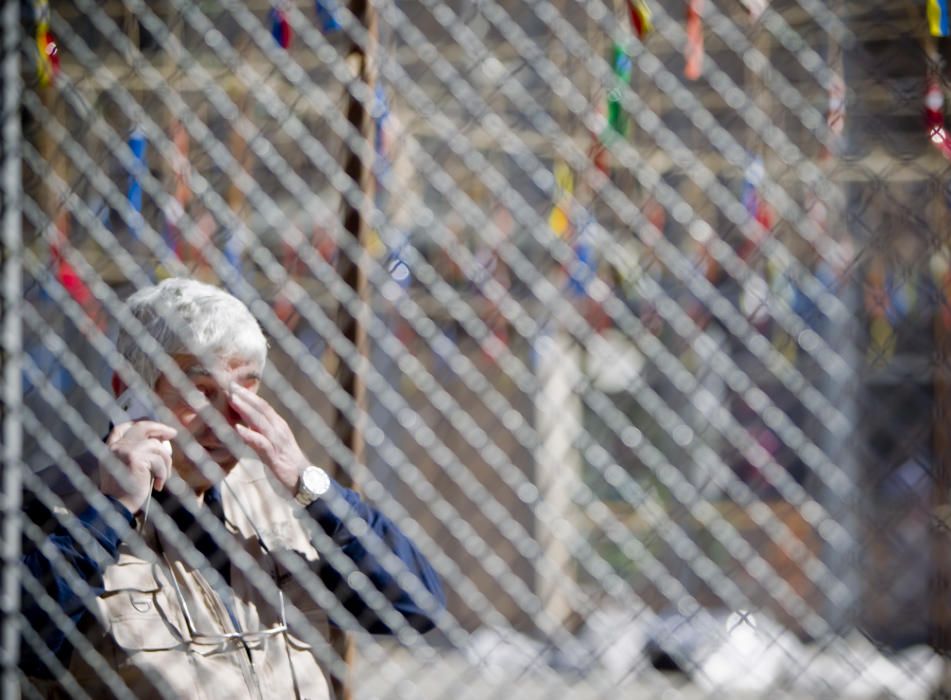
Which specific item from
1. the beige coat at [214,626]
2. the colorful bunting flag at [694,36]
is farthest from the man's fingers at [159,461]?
the colorful bunting flag at [694,36]

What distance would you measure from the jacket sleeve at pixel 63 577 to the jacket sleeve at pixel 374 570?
0.35 metres

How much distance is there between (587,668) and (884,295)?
1.65 m

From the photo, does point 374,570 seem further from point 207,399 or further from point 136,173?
point 136,173

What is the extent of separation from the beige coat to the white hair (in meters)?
0.24

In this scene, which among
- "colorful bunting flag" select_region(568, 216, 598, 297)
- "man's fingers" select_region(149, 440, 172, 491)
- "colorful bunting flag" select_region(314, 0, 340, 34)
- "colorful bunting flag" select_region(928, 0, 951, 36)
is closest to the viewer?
"colorful bunting flag" select_region(928, 0, 951, 36)

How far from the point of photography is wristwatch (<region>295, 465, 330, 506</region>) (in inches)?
80.9

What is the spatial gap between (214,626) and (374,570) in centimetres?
29

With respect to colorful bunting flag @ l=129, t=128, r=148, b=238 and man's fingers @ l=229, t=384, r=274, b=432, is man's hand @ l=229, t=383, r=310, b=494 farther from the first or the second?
colorful bunting flag @ l=129, t=128, r=148, b=238

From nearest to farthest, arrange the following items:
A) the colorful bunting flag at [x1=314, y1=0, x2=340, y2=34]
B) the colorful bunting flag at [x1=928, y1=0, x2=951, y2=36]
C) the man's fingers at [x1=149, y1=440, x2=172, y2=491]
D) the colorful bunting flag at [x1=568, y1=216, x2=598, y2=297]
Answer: the colorful bunting flag at [x1=928, y1=0, x2=951, y2=36]
the man's fingers at [x1=149, y1=440, x2=172, y2=491]
the colorful bunting flag at [x1=314, y1=0, x2=340, y2=34]
the colorful bunting flag at [x1=568, y1=216, x2=598, y2=297]

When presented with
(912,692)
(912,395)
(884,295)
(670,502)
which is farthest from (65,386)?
(912,395)

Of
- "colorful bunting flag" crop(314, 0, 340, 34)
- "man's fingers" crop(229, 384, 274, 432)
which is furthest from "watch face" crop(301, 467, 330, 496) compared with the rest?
"colorful bunting flag" crop(314, 0, 340, 34)

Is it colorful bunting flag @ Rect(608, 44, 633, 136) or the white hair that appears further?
colorful bunting flag @ Rect(608, 44, 633, 136)

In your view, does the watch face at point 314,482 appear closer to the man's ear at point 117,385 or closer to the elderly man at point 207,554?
the elderly man at point 207,554

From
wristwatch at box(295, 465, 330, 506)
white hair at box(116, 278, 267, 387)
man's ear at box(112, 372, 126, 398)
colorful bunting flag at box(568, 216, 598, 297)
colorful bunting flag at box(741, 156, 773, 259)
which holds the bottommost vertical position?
wristwatch at box(295, 465, 330, 506)
